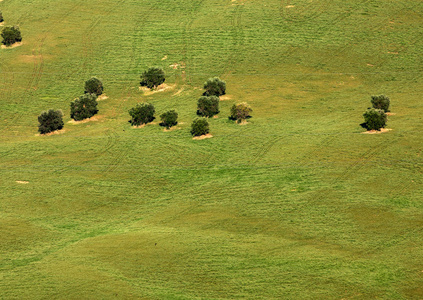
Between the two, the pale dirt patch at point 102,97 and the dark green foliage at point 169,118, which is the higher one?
the pale dirt patch at point 102,97

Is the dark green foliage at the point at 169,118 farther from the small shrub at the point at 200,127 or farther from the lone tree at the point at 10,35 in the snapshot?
the lone tree at the point at 10,35

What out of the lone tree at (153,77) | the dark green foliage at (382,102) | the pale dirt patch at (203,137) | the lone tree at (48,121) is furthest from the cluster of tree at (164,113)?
the dark green foliage at (382,102)

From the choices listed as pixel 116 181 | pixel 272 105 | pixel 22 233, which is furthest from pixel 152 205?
pixel 272 105

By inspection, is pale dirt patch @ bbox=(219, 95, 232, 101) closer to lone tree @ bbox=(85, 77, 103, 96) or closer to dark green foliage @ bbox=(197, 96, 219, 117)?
dark green foliage @ bbox=(197, 96, 219, 117)

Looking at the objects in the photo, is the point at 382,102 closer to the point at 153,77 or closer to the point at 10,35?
the point at 153,77

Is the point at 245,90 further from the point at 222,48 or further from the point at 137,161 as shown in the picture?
the point at 137,161

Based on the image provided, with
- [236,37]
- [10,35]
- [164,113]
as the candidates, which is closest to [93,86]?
[164,113]

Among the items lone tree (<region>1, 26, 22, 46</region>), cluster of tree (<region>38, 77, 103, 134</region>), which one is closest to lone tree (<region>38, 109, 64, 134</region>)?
cluster of tree (<region>38, 77, 103, 134</region>)

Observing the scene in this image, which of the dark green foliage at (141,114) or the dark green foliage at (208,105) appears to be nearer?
the dark green foliage at (141,114)
